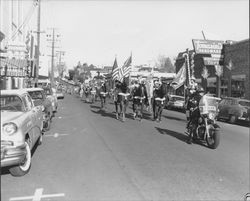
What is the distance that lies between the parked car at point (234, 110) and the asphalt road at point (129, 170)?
27.2 feet

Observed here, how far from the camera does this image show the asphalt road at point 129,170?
241 inches

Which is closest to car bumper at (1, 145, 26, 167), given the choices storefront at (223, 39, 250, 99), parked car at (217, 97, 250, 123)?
parked car at (217, 97, 250, 123)

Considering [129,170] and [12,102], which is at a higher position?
[12,102]

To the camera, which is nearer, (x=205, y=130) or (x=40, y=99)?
(x=40, y=99)

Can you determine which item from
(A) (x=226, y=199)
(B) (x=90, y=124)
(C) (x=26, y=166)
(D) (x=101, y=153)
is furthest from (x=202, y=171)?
(B) (x=90, y=124)

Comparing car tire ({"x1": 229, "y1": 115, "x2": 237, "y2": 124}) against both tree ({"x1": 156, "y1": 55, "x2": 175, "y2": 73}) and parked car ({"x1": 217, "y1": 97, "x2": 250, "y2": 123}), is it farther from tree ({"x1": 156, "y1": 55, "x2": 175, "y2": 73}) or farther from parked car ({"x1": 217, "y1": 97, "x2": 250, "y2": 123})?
tree ({"x1": 156, "y1": 55, "x2": 175, "y2": 73})

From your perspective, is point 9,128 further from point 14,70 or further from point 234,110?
point 234,110

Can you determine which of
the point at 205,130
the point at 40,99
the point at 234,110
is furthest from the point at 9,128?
the point at 234,110

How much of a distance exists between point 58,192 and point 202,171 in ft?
12.6

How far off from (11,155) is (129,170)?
6.82m

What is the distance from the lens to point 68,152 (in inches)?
371

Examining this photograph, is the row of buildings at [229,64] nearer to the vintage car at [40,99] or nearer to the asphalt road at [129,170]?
the asphalt road at [129,170]

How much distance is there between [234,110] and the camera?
21.2 m

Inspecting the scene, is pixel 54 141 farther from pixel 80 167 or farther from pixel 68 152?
pixel 80 167
